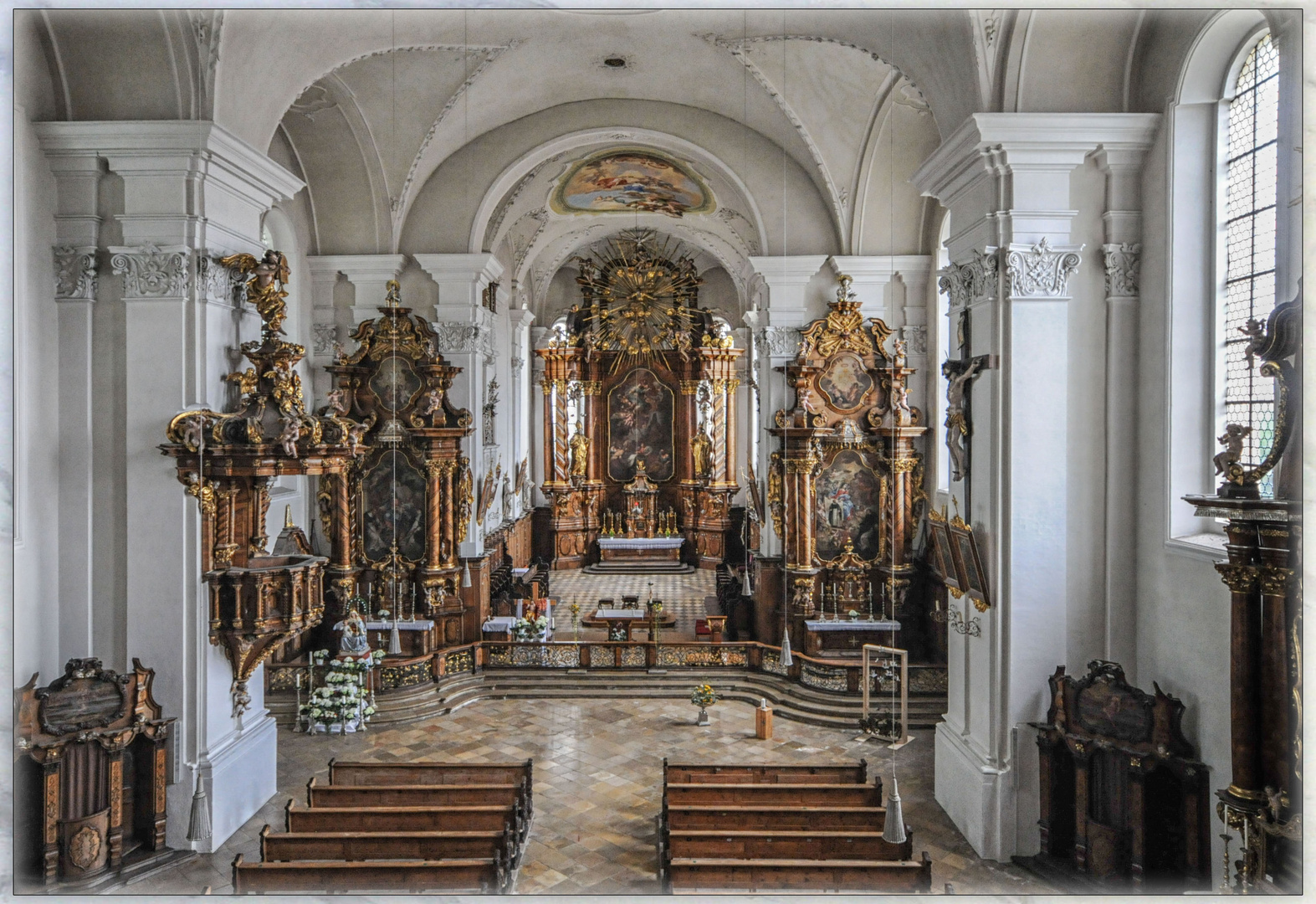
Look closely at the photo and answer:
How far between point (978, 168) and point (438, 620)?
10.5m

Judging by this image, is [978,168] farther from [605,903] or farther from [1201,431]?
[605,903]

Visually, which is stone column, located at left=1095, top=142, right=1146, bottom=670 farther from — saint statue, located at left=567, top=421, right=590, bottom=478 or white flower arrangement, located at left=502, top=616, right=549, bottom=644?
saint statue, located at left=567, top=421, right=590, bottom=478

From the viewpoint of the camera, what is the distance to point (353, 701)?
11.7 meters

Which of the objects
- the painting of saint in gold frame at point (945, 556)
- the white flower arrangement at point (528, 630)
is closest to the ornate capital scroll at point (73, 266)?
the painting of saint in gold frame at point (945, 556)

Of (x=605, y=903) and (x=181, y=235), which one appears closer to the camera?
(x=605, y=903)

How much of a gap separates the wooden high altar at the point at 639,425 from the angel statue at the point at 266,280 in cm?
1540

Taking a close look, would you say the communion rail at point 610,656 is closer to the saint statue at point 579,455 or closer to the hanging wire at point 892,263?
the hanging wire at point 892,263

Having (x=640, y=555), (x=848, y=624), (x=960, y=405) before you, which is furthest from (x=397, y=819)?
(x=640, y=555)

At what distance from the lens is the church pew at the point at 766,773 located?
8812mm

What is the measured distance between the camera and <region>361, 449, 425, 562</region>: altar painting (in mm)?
14734

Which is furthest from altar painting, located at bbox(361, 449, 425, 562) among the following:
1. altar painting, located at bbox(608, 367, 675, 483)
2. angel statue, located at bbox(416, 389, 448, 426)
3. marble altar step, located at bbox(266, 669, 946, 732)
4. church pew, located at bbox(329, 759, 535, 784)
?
altar painting, located at bbox(608, 367, 675, 483)

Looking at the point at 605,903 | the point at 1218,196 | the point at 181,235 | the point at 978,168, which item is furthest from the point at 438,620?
the point at 1218,196

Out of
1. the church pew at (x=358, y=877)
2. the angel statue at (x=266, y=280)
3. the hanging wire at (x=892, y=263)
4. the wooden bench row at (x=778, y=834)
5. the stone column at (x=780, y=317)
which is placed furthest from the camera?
the stone column at (x=780, y=317)

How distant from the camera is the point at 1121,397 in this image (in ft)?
26.3
